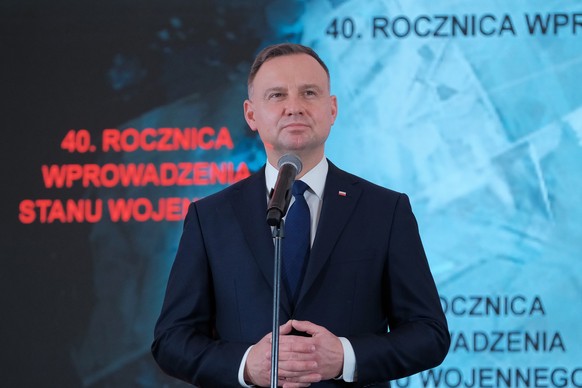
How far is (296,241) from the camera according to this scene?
2.27 m

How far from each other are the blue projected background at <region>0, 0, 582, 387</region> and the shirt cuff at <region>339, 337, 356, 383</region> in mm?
2130

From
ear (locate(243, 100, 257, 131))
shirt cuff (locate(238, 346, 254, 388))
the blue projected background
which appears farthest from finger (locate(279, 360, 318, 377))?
the blue projected background

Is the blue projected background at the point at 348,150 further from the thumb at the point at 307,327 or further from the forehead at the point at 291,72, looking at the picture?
the thumb at the point at 307,327

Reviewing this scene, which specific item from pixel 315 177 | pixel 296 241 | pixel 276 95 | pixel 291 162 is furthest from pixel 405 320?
pixel 276 95

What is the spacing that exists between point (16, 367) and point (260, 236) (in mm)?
2523

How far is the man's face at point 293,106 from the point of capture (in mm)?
2281

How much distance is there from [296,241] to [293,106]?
34 cm

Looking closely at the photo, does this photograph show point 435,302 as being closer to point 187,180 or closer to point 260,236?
point 260,236

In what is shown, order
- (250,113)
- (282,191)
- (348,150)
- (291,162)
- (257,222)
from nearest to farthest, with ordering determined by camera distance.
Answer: (282,191)
(291,162)
(257,222)
(250,113)
(348,150)

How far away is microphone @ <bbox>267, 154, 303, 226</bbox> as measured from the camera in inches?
71.6

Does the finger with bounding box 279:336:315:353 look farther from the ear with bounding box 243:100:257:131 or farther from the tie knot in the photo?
the ear with bounding box 243:100:257:131

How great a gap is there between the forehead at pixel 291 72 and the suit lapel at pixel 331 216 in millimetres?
238

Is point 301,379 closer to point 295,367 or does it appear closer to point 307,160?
point 295,367

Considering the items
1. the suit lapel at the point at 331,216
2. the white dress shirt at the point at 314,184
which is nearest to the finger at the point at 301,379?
the suit lapel at the point at 331,216
